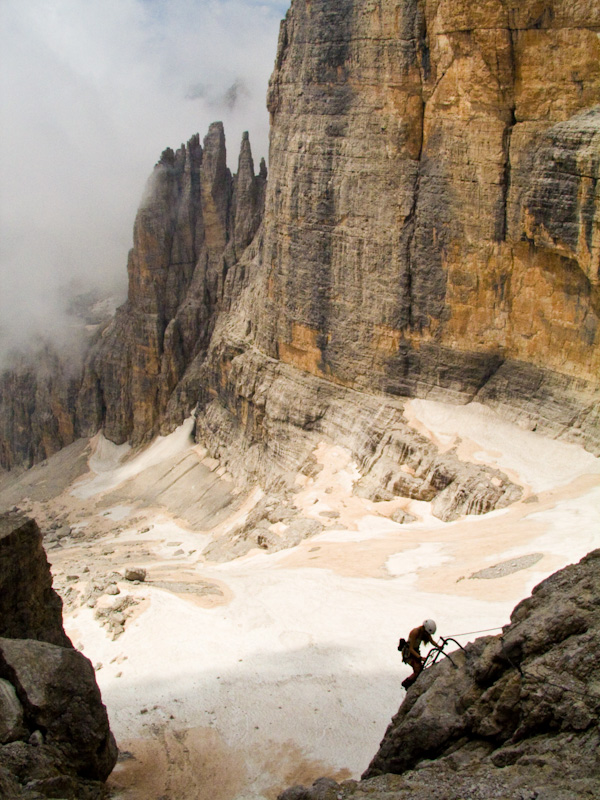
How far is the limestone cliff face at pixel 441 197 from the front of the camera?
2361cm

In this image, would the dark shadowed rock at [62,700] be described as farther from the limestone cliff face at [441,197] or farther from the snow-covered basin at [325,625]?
the limestone cliff face at [441,197]

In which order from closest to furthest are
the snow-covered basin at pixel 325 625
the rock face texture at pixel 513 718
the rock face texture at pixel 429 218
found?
the rock face texture at pixel 513 718, the snow-covered basin at pixel 325 625, the rock face texture at pixel 429 218

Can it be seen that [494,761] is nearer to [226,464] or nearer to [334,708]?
[334,708]

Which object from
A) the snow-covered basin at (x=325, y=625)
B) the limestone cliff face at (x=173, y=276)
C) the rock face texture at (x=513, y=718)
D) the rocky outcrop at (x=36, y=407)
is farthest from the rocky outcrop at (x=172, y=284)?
the rock face texture at (x=513, y=718)

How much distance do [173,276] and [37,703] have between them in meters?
42.5

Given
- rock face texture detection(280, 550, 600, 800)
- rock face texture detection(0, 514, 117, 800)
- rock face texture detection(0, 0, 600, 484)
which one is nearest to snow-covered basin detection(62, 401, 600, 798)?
rock face texture detection(0, 514, 117, 800)

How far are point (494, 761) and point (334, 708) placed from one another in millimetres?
5452

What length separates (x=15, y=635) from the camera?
391 inches

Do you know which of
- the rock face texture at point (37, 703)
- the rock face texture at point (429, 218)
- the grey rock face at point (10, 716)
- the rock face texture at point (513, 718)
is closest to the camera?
the rock face texture at point (513, 718)

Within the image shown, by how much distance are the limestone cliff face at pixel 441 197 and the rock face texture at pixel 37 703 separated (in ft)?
59.5

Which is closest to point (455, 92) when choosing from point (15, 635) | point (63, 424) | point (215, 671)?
point (215, 671)

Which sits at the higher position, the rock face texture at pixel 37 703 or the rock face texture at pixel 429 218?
the rock face texture at pixel 429 218

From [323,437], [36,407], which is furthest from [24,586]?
[36,407]

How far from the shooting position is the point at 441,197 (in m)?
27.0
